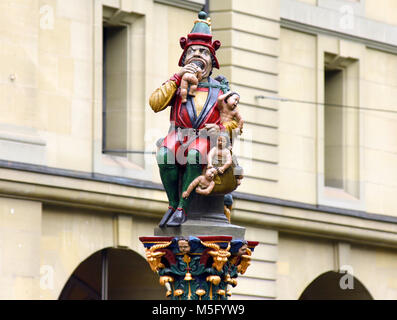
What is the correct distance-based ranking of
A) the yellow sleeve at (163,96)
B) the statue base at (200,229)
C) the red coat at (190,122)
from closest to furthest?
the statue base at (200,229)
the red coat at (190,122)
the yellow sleeve at (163,96)

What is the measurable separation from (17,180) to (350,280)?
1234 cm

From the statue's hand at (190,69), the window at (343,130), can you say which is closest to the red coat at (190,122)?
the statue's hand at (190,69)

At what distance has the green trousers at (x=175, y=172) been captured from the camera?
2048 centimetres

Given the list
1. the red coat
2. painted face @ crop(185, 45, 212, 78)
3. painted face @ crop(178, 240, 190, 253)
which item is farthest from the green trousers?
painted face @ crop(185, 45, 212, 78)

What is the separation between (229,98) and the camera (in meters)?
21.0

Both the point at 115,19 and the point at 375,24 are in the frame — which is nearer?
the point at 115,19

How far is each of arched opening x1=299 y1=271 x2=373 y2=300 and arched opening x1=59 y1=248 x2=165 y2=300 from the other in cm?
622

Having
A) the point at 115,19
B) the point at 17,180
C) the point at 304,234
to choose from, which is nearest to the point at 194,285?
the point at 17,180

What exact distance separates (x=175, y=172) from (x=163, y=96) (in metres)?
0.94

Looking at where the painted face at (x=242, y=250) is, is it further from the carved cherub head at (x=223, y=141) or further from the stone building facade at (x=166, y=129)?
the stone building facade at (x=166, y=129)

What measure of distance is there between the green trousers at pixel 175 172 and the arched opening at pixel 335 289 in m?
24.0

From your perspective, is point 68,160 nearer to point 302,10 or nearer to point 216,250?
point 302,10

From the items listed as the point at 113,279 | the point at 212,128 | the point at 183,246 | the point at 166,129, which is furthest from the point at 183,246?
the point at 113,279

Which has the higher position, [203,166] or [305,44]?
[305,44]
